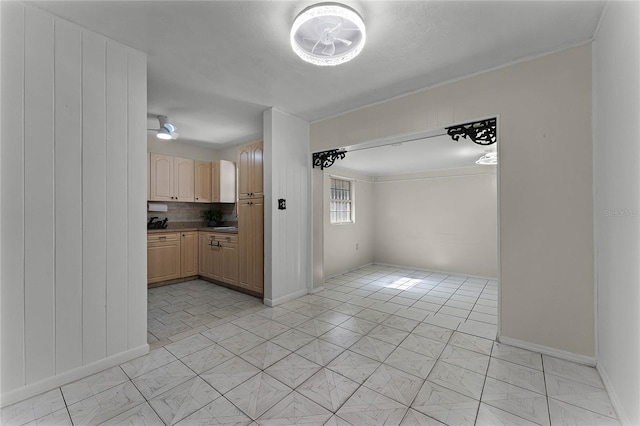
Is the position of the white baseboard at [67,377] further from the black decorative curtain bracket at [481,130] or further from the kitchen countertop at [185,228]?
the black decorative curtain bracket at [481,130]

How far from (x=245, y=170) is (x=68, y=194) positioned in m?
2.32

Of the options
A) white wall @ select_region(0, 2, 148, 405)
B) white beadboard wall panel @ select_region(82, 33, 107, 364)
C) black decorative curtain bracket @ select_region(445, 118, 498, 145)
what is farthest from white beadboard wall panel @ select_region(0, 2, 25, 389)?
black decorative curtain bracket @ select_region(445, 118, 498, 145)

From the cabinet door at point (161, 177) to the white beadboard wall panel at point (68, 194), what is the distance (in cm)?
277

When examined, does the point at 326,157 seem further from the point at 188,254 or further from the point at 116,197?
the point at 188,254

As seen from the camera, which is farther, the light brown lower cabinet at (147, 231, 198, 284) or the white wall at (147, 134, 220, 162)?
the white wall at (147, 134, 220, 162)

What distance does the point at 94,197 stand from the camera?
6.59ft

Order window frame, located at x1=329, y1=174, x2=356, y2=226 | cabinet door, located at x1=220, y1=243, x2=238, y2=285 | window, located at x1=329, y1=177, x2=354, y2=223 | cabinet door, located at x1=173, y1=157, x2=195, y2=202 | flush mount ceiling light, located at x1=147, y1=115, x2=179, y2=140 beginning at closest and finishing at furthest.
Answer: flush mount ceiling light, located at x1=147, y1=115, x2=179, y2=140 < cabinet door, located at x1=220, y1=243, x2=238, y2=285 < cabinet door, located at x1=173, y1=157, x2=195, y2=202 < window frame, located at x1=329, y1=174, x2=356, y2=226 < window, located at x1=329, y1=177, x2=354, y2=223

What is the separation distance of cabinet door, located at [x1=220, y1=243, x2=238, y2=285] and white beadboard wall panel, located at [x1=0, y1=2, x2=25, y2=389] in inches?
100

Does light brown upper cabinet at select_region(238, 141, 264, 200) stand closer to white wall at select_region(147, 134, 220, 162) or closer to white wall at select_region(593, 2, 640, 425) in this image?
white wall at select_region(147, 134, 220, 162)

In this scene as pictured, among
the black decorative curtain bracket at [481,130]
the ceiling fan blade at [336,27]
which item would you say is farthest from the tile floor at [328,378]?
the ceiling fan blade at [336,27]

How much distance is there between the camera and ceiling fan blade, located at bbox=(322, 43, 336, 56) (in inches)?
77.1

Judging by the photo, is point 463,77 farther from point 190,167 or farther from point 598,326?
point 190,167

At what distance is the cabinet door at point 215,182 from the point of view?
17.3 feet

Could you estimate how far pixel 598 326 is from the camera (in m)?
2.01
